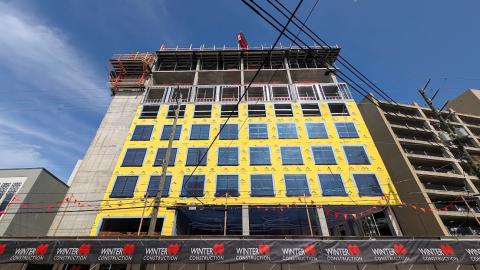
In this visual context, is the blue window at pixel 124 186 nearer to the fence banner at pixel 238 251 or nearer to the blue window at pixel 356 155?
the fence banner at pixel 238 251

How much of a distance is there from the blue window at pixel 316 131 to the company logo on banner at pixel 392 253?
15880 mm

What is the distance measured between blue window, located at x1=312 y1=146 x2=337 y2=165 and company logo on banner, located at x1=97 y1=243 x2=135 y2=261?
63.3 feet

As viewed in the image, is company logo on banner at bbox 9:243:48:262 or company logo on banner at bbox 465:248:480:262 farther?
company logo on banner at bbox 9:243:48:262

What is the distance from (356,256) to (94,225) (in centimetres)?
2146

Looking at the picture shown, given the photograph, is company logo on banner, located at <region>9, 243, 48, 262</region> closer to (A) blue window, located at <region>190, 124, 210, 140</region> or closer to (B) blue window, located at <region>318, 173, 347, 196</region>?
(A) blue window, located at <region>190, 124, 210, 140</region>

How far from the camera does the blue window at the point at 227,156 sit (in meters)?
26.5

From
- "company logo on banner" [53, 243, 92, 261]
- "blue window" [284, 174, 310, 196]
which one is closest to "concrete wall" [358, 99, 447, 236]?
"blue window" [284, 174, 310, 196]

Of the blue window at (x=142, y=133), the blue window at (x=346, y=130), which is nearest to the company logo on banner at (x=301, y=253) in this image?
the blue window at (x=346, y=130)

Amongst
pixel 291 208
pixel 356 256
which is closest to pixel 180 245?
pixel 356 256

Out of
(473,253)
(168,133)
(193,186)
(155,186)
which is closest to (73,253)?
(155,186)

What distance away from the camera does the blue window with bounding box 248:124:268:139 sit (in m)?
28.9

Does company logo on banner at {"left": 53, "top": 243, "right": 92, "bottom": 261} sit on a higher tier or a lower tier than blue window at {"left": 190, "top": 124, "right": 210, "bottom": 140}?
lower

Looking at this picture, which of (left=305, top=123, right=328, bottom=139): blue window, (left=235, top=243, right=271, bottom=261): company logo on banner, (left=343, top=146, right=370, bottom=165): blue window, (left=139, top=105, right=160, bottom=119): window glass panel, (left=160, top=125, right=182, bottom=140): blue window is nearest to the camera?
(left=235, top=243, right=271, bottom=261): company logo on banner

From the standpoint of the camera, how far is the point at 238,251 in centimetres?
1358
